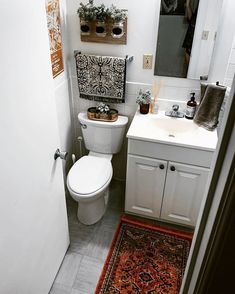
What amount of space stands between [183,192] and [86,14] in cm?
146

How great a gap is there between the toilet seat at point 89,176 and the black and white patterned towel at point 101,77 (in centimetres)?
53

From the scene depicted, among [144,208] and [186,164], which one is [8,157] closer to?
[186,164]

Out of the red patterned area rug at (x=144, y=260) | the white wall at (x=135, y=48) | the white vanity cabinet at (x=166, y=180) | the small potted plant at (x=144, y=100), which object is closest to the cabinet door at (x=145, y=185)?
the white vanity cabinet at (x=166, y=180)

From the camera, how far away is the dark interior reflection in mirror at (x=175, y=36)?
5.59 ft

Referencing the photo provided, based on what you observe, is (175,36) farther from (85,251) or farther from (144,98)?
(85,251)

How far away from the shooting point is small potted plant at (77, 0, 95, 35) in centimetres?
179

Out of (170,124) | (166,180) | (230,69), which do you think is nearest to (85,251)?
(166,180)

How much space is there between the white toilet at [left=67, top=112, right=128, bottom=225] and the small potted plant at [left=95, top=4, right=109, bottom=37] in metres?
0.66

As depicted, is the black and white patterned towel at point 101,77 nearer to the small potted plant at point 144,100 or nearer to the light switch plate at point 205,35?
the small potted plant at point 144,100

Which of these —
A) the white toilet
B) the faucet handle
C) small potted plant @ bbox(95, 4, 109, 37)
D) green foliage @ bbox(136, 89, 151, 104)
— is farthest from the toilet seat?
small potted plant @ bbox(95, 4, 109, 37)

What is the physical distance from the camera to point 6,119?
0.91 meters

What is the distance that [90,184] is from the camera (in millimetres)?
1839

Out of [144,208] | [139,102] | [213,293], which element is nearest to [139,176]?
[144,208]

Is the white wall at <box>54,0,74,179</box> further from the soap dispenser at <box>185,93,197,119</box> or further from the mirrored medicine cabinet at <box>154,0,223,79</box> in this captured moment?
the soap dispenser at <box>185,93,197,119</box>
